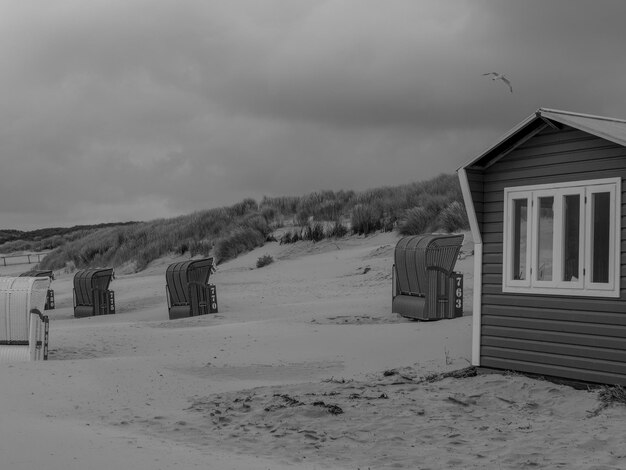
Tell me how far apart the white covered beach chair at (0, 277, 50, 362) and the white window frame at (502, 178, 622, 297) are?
661 cm

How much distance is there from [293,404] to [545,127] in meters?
4.38

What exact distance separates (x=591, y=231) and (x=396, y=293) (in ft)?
24.9

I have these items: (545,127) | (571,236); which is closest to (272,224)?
(545,127)

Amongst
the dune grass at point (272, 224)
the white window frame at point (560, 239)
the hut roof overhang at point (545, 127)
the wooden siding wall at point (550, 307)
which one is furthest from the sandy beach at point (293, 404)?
the dune grass at point (272, 224)

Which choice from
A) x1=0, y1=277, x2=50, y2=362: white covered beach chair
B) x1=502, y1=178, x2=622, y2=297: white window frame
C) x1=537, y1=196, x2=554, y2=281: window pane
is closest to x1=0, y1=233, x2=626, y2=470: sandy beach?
x1=0, y1=277, x2=50, y2=362: white covered beach chair

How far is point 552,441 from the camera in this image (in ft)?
24.8

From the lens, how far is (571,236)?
9.68 m

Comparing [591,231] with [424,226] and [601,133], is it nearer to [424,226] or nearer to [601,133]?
[601,133]

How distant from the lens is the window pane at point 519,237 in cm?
1028

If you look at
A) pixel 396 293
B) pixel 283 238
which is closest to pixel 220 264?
pixel 283 238

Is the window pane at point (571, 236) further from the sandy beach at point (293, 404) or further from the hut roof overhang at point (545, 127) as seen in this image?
the sandy beach at point (293, 404)

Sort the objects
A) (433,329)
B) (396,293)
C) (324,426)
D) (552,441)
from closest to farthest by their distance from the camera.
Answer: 1. (552,441)
2. (324,426)
3. (433,329)
4. (396,293)

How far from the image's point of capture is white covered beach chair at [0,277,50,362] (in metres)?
12.2

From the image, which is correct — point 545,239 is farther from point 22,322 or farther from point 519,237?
point 22,322
